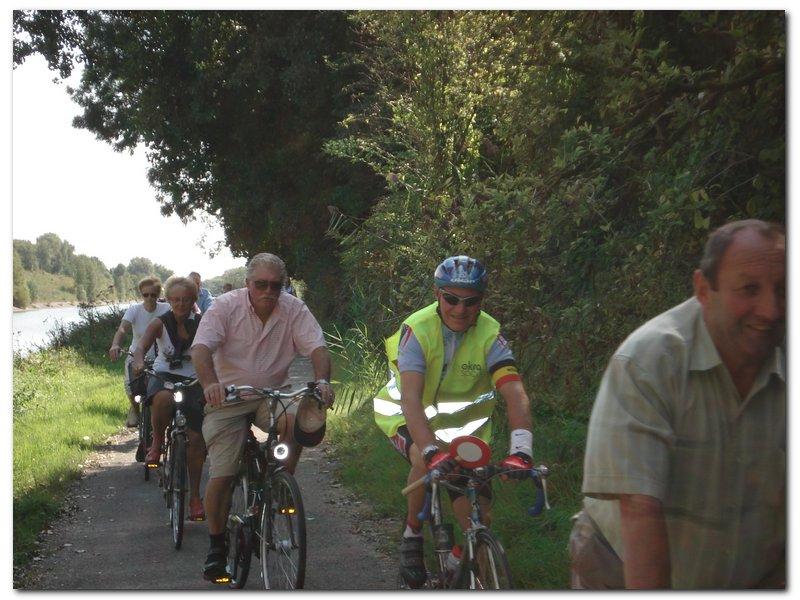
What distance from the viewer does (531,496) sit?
6.59 m

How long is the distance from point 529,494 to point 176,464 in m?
2.49

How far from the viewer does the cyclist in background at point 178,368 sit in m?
7.11

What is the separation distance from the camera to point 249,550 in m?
5.37

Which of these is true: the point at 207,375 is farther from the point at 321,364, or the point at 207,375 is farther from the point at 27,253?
the point at 27,253

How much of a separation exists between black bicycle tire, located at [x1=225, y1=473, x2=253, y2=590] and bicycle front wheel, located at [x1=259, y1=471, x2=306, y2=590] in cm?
14

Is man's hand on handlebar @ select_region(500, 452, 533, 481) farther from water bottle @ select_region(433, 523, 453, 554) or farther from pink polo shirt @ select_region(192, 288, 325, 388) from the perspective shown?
pink polo shirt @ select_region(192, 288, 325, 388)

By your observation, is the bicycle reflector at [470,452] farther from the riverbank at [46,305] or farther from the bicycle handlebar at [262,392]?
the riverbank at [46,305]

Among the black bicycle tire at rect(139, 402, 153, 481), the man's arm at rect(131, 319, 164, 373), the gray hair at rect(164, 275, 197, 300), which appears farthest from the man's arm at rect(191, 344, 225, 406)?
the black bicycle tire at rect(139, 402, 153, 481)

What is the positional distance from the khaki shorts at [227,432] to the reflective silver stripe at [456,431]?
4.02 feet

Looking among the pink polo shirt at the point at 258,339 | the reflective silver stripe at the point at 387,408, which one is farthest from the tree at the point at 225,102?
the reflective silver stripe at the point at 387,408

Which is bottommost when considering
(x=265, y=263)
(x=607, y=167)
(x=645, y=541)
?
(x=645, y=541)

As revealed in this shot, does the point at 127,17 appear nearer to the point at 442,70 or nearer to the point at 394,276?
the point at 442,70

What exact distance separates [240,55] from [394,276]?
8.09ft

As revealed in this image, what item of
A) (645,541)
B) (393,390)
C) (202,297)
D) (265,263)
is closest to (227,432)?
(265,263)
